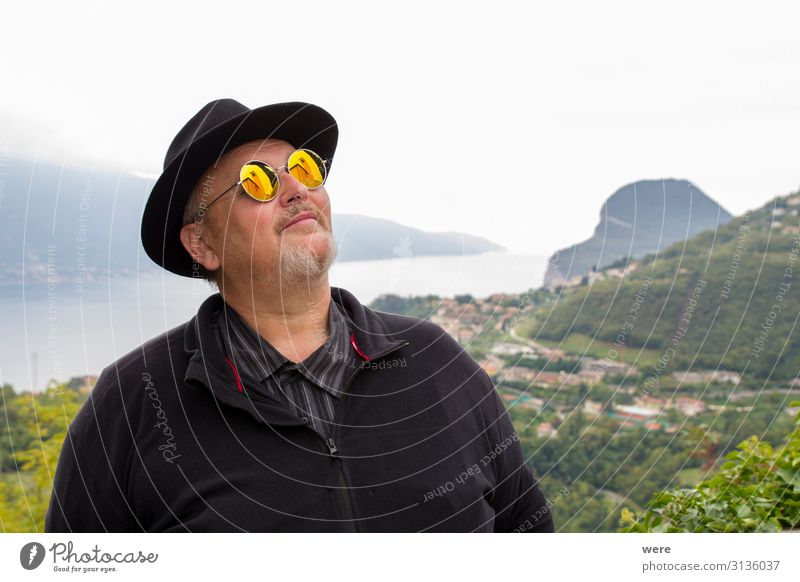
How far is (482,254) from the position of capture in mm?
2746

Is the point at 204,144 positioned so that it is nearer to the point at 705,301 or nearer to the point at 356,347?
the point at 356,347

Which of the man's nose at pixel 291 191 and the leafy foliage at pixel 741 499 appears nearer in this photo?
the man's nose at pixel 291 191

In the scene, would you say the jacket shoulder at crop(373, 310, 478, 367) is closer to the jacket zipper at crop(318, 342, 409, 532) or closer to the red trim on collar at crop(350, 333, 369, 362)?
the red trim on collar at crop(350, 333, 369, 362)

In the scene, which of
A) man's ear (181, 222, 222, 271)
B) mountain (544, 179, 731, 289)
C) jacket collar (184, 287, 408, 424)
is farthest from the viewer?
mountain (544, 179, 731, 289)

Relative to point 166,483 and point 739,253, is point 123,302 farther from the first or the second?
point 739,253

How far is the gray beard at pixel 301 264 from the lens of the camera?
217 centimetres

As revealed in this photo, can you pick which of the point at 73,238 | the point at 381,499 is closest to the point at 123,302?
the point at 73,238

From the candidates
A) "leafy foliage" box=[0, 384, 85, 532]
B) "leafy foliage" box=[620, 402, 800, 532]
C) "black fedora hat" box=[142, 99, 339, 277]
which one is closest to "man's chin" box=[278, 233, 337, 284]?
"black fedora hat" box=[142, 99, 339, 277]

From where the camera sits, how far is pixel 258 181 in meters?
2.21

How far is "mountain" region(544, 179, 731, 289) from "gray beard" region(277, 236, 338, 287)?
Answer: 976 millimetres

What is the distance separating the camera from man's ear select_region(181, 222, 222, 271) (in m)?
2.34

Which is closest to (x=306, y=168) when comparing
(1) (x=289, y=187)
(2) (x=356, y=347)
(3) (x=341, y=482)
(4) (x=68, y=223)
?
(1) (x=289, y=187)
